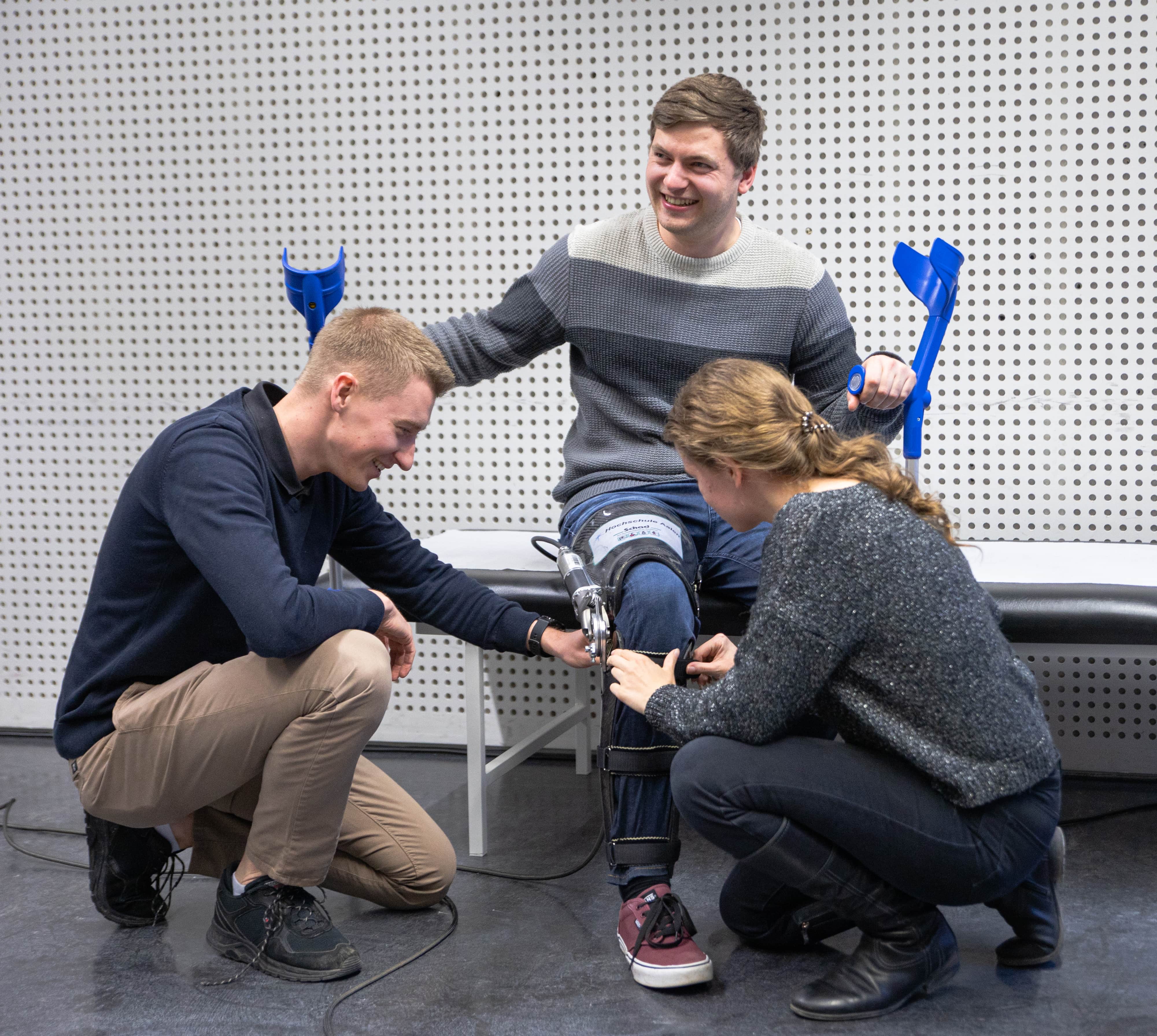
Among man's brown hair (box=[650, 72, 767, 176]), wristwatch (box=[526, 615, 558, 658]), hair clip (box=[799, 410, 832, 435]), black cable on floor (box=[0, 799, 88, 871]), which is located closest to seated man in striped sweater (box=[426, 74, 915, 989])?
man's brown hair (box=[650, 72, 767, 176])

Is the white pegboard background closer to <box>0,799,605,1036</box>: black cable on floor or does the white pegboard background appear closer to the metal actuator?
<box>0,799,605,1036</box>: black cable on floor

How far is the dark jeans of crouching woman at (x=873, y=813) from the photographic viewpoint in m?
1.59

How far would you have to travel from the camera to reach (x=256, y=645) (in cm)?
172

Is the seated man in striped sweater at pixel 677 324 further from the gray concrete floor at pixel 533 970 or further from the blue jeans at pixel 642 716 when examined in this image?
the gray concrete floor at pixel 533 970

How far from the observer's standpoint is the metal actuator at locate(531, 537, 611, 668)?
1.93 meters

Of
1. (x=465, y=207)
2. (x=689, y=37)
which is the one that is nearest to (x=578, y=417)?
(x=465, y=207)

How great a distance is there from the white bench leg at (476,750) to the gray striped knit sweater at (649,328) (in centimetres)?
42

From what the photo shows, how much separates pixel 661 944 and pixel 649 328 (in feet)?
3.92

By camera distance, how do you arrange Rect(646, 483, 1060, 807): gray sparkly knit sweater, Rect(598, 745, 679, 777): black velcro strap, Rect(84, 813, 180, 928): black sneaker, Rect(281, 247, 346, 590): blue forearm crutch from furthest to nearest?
1. Rect(281, 247, 346, 590): blue forearm crutch
2. Rect(84, 813, 180, 928): black sneaker
3. Rect(598, 745, 679, 777): black velcro strap
4. Rect(646, 483, 1060, 807): gray sparkly knit sweater

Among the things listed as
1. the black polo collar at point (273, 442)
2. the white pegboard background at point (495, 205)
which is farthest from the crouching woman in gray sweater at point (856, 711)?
the white pegboard background at point (495, 205)

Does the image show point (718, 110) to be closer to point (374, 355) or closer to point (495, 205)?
point (374, 355)

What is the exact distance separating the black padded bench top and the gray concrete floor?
19.3 inches

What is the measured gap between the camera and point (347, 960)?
1.86 metres

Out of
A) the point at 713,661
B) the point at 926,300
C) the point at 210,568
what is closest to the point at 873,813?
the point at 713,661
